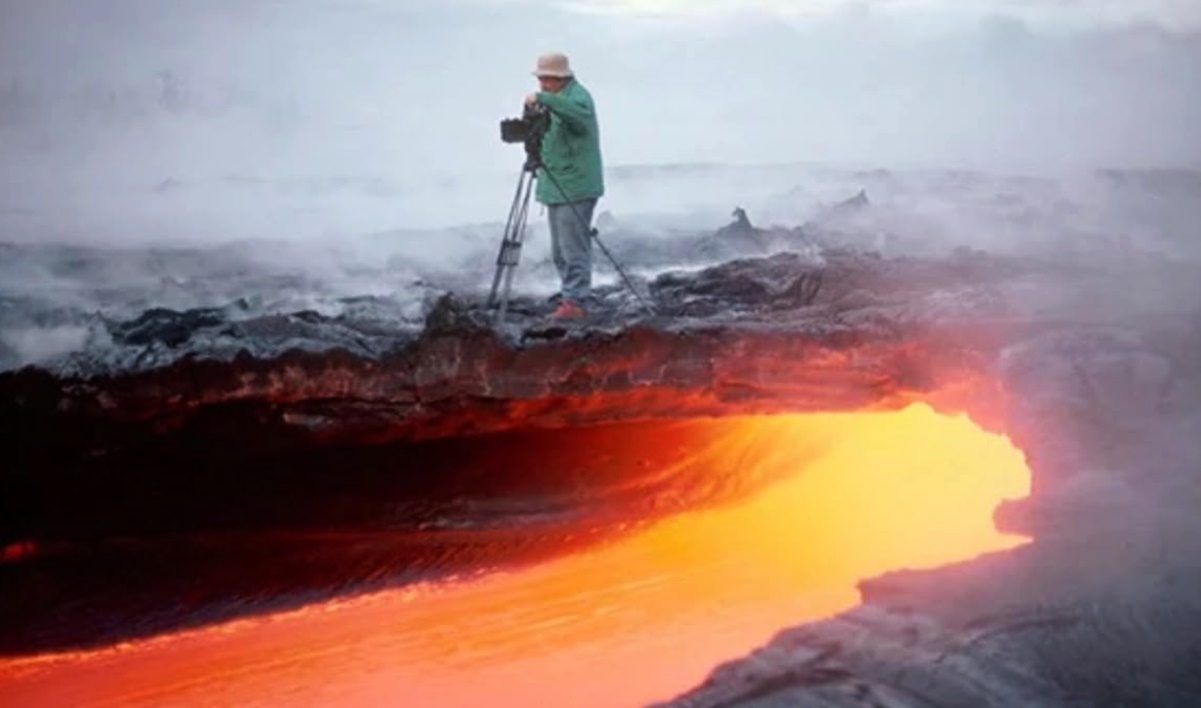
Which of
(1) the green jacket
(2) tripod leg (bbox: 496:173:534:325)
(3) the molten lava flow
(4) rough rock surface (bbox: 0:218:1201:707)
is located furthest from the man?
(3) the molten lava flow

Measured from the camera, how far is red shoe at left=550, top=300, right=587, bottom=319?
6562 millimetres

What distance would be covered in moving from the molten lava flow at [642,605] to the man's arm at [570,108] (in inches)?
82.7

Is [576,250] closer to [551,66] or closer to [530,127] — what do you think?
[530,127]

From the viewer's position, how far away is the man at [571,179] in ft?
22.8

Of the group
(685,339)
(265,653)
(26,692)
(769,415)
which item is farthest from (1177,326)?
(26,692)

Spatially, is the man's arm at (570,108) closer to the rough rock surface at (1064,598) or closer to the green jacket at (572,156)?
the green jacket at (572,156)

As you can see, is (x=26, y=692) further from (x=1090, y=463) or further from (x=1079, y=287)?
(x=1079, y=287)

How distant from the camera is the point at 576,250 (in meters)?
7.12

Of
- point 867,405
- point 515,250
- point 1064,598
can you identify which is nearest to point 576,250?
point 515,250

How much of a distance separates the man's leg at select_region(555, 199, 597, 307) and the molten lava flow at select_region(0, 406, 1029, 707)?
1.60m

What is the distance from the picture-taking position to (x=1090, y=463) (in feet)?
16.2

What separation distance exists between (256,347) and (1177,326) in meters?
4.26

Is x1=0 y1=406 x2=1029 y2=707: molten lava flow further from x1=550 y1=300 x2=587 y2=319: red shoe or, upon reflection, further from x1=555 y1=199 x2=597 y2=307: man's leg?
x1=555 y1=199 x2=597 y2=307: man's leg

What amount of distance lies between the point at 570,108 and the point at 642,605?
3206 millimetres
